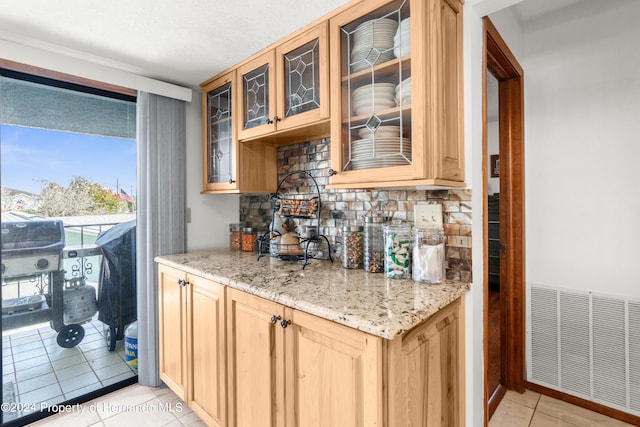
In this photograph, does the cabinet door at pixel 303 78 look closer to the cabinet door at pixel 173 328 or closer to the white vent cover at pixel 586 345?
the cabinet door at pixel 173 328

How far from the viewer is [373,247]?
163cm

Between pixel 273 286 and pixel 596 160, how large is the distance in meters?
2.05

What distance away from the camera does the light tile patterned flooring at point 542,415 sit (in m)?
1.81

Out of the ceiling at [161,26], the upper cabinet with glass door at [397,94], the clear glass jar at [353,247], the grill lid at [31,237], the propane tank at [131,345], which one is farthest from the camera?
the propane tank at [131,345]

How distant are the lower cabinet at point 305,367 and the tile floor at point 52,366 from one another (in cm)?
78

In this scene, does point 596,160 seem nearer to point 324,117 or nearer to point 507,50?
point 507,50

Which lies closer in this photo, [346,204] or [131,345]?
[346,204]

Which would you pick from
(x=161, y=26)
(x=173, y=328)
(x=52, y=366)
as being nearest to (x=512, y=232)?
(x=173, y=328)

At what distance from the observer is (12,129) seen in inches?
71.4

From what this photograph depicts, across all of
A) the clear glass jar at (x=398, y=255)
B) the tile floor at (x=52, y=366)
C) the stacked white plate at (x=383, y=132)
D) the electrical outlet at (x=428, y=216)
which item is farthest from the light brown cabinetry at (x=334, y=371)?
the tile floor at (x=52, y=366)

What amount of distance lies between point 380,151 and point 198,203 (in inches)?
67.6

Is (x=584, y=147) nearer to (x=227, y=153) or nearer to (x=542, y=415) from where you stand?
(x=542, y=415)

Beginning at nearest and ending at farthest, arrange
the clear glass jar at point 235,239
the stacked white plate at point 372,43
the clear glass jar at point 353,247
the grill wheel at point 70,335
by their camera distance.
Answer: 1. the stacked white plate at point 372,43
2. the clear glass jar at point 353,247
3. the grill wheel at point 70,335
4. the clear glass jar at point 235,239

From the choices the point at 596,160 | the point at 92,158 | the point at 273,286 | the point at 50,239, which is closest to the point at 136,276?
the point at 50,239
